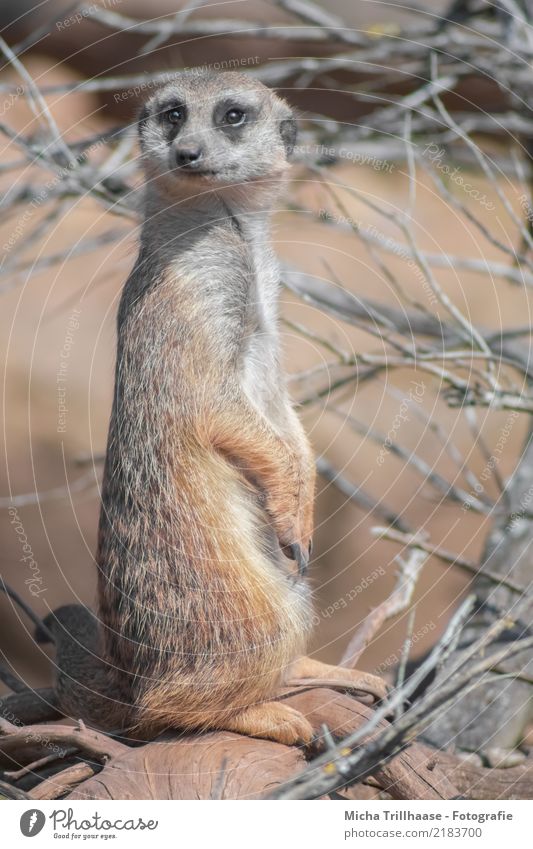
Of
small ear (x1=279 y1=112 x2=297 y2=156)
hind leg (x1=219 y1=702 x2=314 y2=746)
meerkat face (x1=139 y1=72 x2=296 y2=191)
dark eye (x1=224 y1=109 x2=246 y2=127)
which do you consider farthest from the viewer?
small ear (x1=279 y1=112 x2=297 y2=156)

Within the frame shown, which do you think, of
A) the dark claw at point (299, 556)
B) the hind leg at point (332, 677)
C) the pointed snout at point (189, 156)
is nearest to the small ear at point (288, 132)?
the pointed snout at point (189, 156)

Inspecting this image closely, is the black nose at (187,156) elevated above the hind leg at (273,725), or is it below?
above

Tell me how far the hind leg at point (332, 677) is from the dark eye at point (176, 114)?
1.62 metres

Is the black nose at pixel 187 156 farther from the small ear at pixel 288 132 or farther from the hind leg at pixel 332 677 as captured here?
the hind leg at pixel 332 677

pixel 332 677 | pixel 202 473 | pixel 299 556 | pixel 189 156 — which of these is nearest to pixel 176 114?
pixel 189 156

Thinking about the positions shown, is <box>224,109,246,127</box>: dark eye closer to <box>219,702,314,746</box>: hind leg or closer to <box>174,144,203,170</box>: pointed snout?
<box>174,144,203,170</box>: pointed snout

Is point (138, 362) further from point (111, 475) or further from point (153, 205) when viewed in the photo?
point (153, 205)

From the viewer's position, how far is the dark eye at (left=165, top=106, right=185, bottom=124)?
273 cm

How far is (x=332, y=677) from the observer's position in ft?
8.87

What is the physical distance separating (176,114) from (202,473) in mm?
1072

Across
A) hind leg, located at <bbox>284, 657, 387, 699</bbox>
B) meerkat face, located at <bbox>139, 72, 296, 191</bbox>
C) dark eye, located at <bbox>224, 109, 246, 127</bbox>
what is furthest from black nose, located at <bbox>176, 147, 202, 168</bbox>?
hind leg, located at <bbox>284, 657, 387, 699</bbox>

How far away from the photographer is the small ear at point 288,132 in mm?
2900
